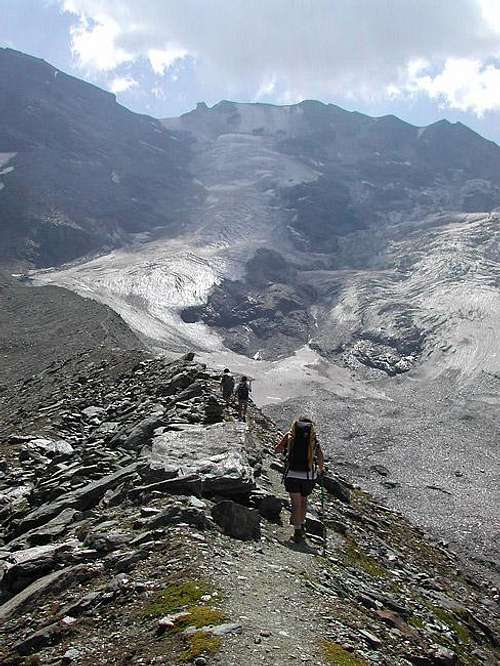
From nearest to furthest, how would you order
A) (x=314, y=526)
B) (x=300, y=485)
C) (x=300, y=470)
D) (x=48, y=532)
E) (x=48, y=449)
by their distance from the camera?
(x=48, y=532) < (x=300, y=485) < (x=300, y=470) < (x=314, y=526) < (x=48, y=449)

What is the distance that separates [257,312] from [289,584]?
151 meters

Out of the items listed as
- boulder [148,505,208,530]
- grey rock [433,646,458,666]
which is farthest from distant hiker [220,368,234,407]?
grey rock [433,646,458,666]

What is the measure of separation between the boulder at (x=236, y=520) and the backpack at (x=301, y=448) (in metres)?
1.42

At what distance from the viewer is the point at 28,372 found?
134 ft

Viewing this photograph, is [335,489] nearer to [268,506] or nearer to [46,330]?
[268,506]

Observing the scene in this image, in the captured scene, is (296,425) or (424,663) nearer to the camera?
(424,663)

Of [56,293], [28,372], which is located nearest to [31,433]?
[28,372]

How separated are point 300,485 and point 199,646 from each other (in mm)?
5005

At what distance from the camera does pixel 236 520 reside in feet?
33.8

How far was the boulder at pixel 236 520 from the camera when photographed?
1016 centimetres

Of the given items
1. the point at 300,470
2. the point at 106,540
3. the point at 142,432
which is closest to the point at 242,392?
the point at 142,432

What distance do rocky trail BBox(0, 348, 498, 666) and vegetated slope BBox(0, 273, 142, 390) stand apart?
20.2m

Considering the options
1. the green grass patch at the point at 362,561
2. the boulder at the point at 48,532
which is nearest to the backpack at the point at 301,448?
the green grass patch at the point at 362,561

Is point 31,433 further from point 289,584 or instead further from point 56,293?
point 56,293
